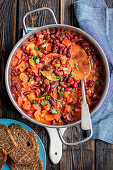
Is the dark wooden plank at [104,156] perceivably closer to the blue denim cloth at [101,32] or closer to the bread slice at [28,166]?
the blue denim cloth at [101,32]

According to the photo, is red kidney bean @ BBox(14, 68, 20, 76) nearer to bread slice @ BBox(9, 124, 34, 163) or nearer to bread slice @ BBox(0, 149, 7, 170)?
bread slice @ BBox(9, 124, 34, 163)

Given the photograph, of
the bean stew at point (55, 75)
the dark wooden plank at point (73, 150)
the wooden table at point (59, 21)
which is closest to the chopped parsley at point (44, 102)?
the bean stew at point (55, 75)

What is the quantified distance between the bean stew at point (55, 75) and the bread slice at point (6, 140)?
19.4 inches

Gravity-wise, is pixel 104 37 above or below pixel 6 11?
below

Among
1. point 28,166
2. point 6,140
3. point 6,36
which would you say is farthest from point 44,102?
point 6,36

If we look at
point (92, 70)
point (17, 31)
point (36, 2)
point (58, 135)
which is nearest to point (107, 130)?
point (58, 135)

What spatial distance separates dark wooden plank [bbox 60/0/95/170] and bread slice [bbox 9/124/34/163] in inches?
24.9

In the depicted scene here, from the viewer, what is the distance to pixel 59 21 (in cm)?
367

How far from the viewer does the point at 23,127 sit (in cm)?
344

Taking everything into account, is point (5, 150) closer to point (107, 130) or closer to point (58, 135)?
point (58, 135)

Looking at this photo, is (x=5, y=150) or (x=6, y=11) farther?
(x=6, y=11)

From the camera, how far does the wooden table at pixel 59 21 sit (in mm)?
3627

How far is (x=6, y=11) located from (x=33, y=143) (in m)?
2.31

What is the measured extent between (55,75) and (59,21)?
3.37 feet
